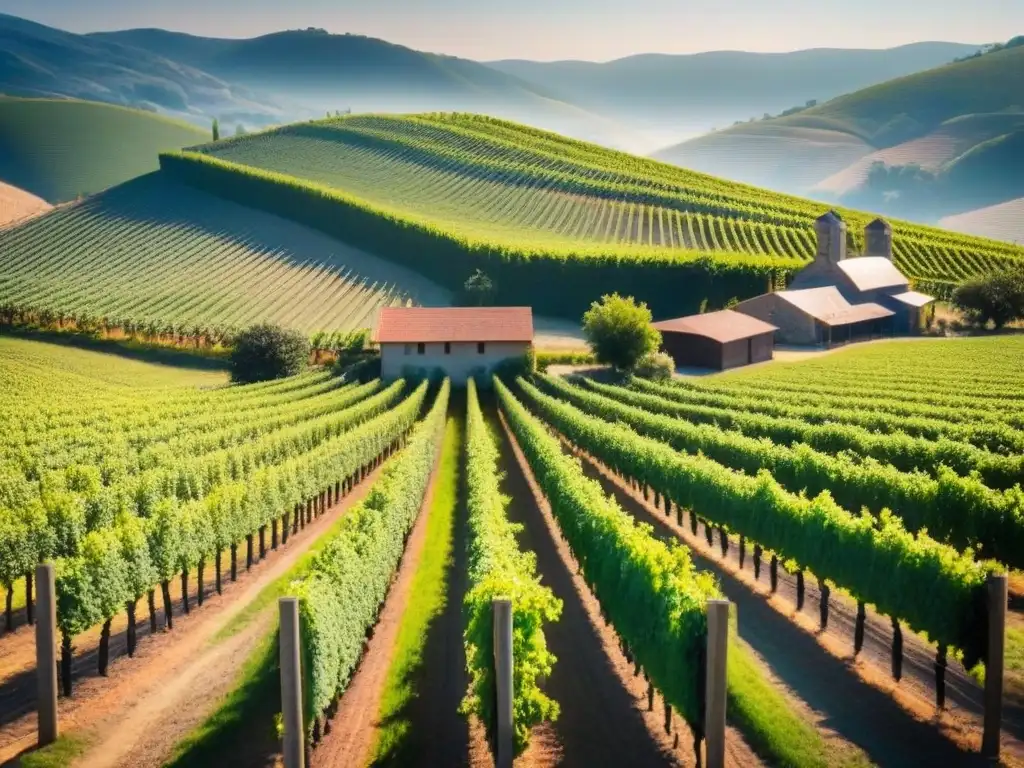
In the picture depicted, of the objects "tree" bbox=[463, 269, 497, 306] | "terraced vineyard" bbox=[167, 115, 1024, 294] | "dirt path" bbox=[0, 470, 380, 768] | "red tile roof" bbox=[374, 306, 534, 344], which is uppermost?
"terraced vineyard" bbox=[167, 115, 1024, 294]

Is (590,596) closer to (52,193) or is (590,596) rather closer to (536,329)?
(536,329)

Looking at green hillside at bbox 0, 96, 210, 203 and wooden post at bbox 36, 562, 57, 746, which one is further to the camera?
green hillside at bbox 0, 96, 210, 203

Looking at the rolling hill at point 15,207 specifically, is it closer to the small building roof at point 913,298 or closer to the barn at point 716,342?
the barn at point 716,342

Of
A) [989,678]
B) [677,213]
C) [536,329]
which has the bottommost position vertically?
[989,678]

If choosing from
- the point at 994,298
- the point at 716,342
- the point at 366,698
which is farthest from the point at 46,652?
the point at 994,298

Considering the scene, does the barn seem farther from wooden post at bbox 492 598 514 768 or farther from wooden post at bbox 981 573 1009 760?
wooden post at bbox 492 598 514 768

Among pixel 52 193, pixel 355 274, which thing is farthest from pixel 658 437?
pixel 52 193

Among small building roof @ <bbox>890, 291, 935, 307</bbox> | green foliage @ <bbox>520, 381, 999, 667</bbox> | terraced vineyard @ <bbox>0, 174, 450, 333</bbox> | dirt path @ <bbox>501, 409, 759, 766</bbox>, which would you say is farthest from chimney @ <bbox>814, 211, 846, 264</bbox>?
dirt path @ <bbox>501, 409, 759, 766</bbox>
